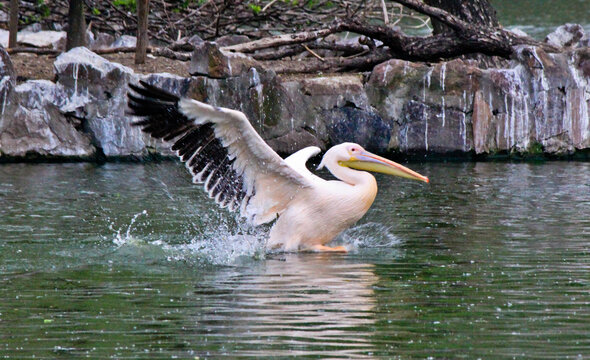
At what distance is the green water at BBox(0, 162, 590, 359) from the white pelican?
0.23 meters

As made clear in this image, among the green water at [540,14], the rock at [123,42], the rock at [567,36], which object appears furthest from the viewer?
the green water at [540,14]

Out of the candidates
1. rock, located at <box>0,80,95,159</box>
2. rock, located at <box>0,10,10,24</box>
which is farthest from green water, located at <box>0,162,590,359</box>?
rock, located at <box>0,10,10,24</box>

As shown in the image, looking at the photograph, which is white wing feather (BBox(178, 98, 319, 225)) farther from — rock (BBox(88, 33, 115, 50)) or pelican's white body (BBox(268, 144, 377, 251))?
rock (BBox(88, 33, 115, 50))

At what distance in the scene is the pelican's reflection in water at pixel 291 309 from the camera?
383cm

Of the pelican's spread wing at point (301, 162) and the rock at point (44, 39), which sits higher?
the rock at point (44, 39)

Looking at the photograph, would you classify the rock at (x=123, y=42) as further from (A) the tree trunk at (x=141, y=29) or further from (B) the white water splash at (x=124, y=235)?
(B) the white water splash at (x=124, y=235)

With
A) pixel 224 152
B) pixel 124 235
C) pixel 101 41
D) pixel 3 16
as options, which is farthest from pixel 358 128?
pixel 3 16

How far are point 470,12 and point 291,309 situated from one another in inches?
343

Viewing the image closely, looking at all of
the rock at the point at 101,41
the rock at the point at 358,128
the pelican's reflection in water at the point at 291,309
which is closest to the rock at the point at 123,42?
the rock at the point at 101,41

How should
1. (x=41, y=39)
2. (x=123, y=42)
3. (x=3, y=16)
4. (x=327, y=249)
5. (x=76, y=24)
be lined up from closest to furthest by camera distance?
(x=327, y=249), (x=76, y=24), (x=123, y=42), (x=41, y=39), (x=3, y=16)

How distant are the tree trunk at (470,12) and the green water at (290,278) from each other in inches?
165

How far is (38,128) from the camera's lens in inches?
405

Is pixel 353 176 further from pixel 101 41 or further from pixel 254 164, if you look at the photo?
pixel 101 41

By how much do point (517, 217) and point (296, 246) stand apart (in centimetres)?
177
